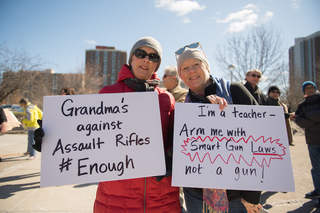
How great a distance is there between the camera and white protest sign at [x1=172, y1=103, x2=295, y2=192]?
50.0 inches

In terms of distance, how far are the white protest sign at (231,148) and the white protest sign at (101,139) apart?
198 millimetres

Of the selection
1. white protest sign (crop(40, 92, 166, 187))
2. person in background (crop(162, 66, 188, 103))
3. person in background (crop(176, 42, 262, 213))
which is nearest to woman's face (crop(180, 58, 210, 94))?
person in background (crop(176, 42, 262, 213))

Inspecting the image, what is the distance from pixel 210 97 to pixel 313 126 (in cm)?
319

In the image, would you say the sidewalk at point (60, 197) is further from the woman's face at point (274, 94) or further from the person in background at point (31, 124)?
the woman's face at point (274, 94)

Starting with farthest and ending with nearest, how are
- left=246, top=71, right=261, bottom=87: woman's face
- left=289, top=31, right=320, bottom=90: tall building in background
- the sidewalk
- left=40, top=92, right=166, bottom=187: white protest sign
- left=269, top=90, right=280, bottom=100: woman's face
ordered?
left=289, top=31, right=320, bottom=90: tall building in background → left=269, top=90, right=280, bottom=100: woman's face → left=246, top=71, right=261, bottom=87: woman's face → the sidewalk → left=40, top=92, right=166, bottom=187: white protest sign

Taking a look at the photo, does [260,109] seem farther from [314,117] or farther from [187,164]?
[314,117]

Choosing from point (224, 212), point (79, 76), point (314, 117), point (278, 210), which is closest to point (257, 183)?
point (224, 212)

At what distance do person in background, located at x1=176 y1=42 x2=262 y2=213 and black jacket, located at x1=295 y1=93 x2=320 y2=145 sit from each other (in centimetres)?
274

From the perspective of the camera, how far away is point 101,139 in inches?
50.4

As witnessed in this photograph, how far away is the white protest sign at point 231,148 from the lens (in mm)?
1271

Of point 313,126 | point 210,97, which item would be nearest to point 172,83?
point 210,97

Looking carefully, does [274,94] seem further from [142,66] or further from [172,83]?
[142,66]

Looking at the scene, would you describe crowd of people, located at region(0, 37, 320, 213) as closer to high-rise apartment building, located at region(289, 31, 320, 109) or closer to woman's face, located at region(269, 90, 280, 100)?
woman's face, located at region(269, 90, 280, 100)

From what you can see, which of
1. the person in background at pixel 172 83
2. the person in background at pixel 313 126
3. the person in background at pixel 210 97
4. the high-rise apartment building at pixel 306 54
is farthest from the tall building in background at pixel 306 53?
the person in background at pixel 210 97
